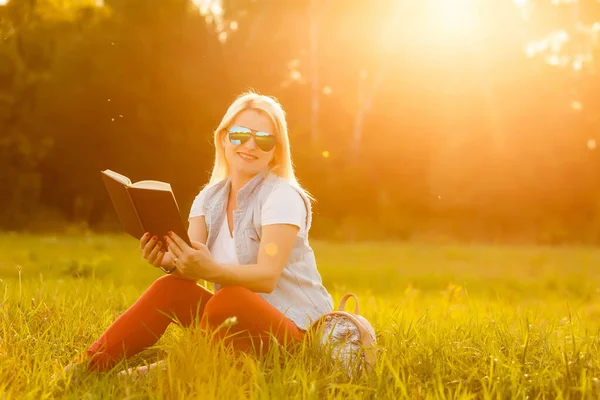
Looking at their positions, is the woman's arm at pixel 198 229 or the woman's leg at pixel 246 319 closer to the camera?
the woman's leg at pixel 246 319

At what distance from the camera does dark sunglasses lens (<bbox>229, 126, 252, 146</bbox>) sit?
166 inches

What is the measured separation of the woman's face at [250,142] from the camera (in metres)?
4.21

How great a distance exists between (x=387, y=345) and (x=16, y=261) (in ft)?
28.9

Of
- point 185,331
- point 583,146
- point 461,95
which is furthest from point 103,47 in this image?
point 185,331

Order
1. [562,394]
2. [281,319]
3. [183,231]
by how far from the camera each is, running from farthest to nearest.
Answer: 1. [281,319]
2. [183,231]
3. [562,394]

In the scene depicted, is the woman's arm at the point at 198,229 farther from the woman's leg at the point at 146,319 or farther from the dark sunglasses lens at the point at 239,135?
the dark sunglasses lens at the point at 239,135

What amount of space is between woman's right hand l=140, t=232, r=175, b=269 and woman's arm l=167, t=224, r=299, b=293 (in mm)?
119

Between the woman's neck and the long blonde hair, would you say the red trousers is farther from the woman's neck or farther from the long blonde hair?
the long blonde hair

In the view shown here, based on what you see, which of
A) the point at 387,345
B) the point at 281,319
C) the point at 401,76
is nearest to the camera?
the point at 281,319

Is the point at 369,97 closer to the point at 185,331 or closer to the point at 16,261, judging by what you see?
the point at 16,261

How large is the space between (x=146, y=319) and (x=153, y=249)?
0.43 m

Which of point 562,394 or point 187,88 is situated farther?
point 187,88

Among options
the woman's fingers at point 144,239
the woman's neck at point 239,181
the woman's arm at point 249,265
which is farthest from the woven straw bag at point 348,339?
the woman's fingers at point 144,239

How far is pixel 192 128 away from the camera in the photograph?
69.7 feet
